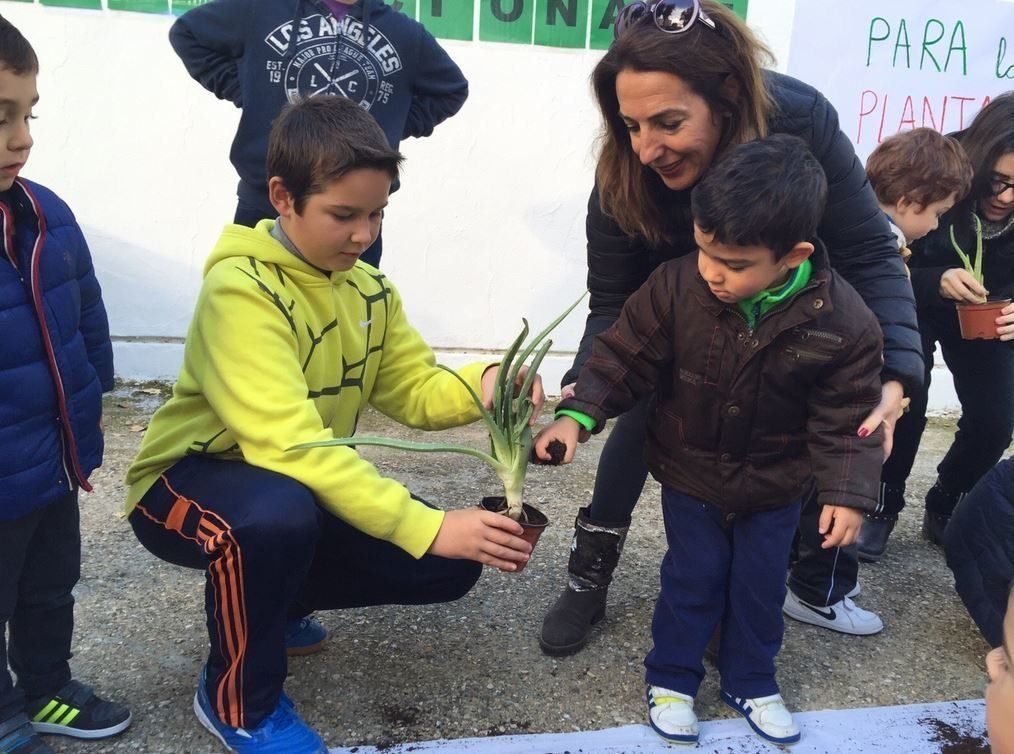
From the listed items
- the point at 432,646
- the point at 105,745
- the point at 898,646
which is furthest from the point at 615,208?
the point at 105,745

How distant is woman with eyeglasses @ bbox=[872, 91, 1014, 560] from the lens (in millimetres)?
2988

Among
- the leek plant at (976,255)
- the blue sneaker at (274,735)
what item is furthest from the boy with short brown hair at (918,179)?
the blue sneaker at (274,735)

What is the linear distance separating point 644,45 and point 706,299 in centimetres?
61

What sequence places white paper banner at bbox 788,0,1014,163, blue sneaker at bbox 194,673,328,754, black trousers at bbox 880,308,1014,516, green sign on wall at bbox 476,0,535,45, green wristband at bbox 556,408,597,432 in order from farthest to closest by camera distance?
white paper banner at bbox 788,0,1014,163, green sign on wall at bbox 476,0,535,45, black trousers at bbox 880,308,1014,516, green wristband at bbox 556,408,597,432, blue sneaker at bbox 194,673,328,754

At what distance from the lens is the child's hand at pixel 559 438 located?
2.02 m

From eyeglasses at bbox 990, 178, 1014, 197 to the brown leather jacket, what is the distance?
Answer: 1404mm

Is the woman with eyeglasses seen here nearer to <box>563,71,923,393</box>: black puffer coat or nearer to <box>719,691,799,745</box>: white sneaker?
<box>563,71,923,393</box>: black puffer coat

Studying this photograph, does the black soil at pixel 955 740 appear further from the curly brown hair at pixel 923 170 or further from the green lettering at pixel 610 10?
the green lettering at pixel 610 10

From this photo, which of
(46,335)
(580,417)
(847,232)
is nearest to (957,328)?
(847,232)

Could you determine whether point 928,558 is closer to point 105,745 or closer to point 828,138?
point 828,138

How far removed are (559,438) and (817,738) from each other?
99 centimetres

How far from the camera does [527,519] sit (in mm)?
1896

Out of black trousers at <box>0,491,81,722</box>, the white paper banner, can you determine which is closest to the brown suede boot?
black trousers at <box>0,491,81,722</box>

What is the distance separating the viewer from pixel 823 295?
6.30 ft
